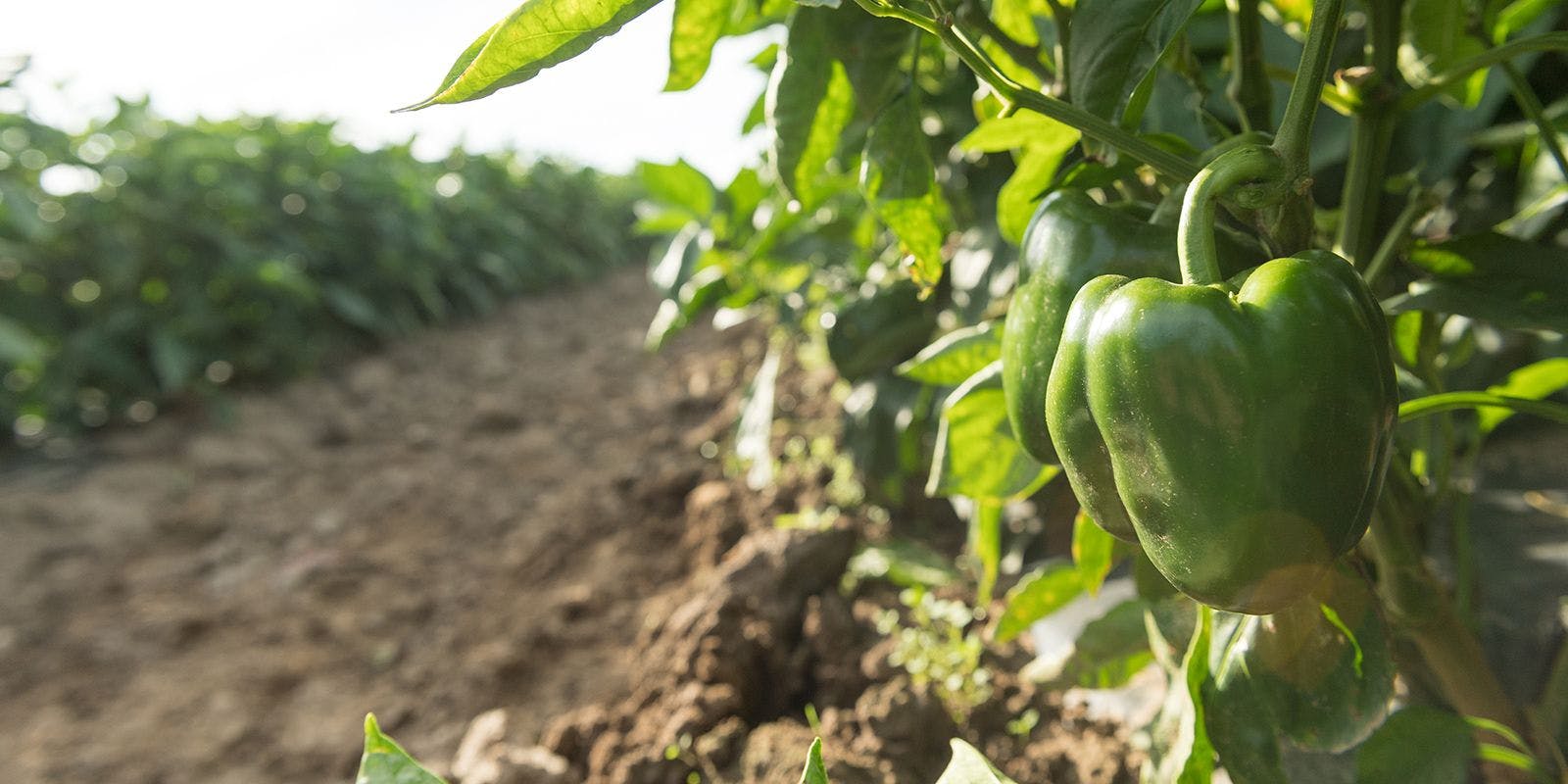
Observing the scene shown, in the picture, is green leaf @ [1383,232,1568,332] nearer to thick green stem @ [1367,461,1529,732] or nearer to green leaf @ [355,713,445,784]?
thick green stem @ [1367,461,1529,732]

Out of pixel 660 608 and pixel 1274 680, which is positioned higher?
pixel 1274 680

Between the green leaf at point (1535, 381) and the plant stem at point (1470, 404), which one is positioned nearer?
the plant stem at point (1470, 404)

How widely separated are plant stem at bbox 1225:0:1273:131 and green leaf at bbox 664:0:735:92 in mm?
383

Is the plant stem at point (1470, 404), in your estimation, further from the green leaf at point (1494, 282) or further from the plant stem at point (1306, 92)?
the plant stem at point (1306, 92)

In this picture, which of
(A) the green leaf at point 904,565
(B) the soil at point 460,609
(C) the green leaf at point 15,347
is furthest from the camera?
(C) the green leaf at point 15,347

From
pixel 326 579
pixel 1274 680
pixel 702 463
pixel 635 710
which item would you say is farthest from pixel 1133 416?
pixel 326 579

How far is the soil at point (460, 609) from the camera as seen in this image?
1.23 metres

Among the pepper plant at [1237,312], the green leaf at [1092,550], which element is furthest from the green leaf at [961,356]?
the green leaf at [1092,550]

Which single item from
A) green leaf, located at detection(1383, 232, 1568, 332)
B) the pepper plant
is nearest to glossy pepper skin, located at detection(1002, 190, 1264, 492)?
the pepper plant

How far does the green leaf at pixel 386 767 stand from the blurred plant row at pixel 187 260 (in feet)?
10.1

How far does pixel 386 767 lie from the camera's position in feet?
1.82

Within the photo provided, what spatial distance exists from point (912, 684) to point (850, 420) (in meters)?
0.51

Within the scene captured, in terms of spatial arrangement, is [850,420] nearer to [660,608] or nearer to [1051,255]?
[660,608]

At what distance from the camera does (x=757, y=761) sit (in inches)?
42.9
